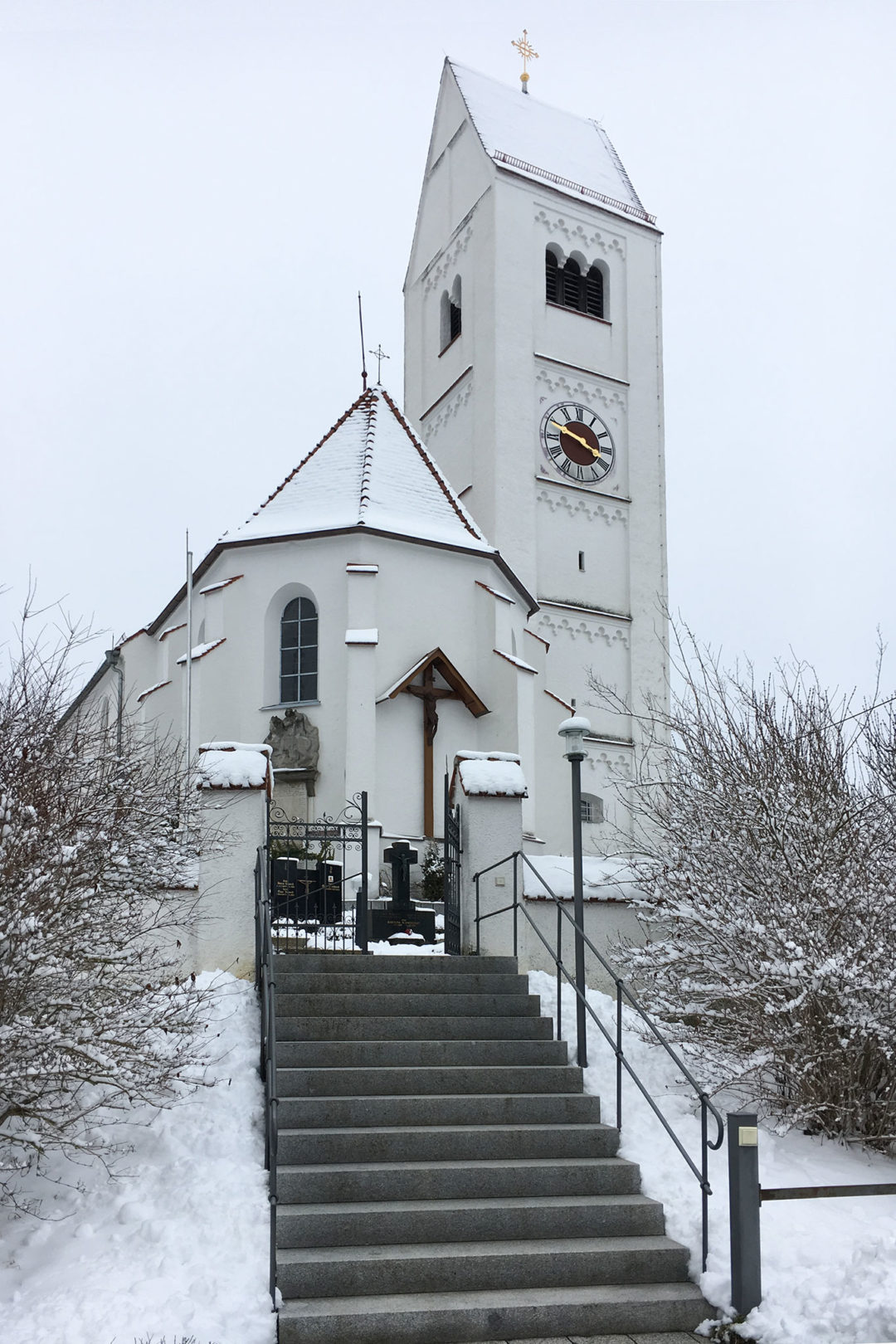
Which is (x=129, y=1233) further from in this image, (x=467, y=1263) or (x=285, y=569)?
(x=285, y=569)

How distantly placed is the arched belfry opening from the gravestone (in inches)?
203

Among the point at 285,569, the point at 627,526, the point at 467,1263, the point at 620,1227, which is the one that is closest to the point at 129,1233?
the point at 467,1263

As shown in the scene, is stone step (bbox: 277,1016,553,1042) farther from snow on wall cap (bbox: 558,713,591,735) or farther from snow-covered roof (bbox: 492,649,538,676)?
snow-covered roof (bbox: 492,649,538,676)

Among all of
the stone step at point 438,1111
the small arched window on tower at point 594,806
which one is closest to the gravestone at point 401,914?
the stone step at point 438,1111

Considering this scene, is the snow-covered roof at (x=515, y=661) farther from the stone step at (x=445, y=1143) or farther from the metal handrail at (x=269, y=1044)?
Result: the stone step at (x=445, y=1143)

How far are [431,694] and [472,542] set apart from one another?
3149 mm

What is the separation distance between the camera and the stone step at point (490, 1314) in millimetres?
6516

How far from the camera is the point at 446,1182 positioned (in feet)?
25.6

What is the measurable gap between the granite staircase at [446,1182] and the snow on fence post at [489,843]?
1634 mm

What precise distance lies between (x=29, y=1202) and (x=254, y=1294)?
5.18 feet

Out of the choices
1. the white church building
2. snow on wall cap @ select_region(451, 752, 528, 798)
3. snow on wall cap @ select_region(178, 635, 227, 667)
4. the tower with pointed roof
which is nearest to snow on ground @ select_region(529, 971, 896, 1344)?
snow on wall cap @ select_region(451, 752, 528, 798)

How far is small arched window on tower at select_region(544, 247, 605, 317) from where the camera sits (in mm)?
32344

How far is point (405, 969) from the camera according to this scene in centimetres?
1063

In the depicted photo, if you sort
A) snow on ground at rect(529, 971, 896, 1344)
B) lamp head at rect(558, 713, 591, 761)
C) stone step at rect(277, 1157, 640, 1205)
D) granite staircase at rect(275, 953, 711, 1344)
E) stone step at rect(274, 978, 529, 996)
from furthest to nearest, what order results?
lamp head at rect(558, 713, 591, 761) → stone step at rect(274, 978, 529, 996) → stone step at rect(277, 1157, 640, 1205) → granite staircase at rect(275, 953, 711, 1344) → snow on ground at rect(529, 971, 896, 1344)
